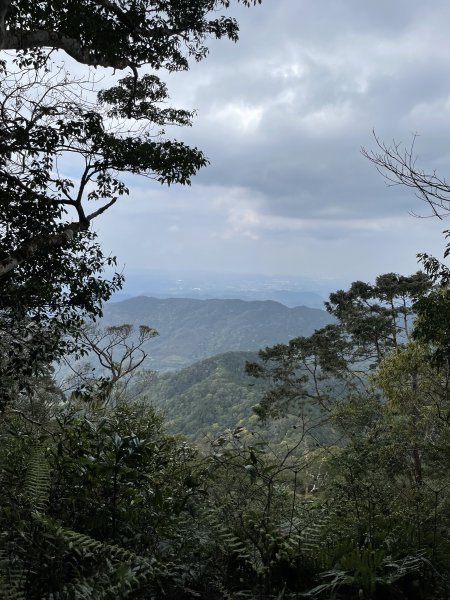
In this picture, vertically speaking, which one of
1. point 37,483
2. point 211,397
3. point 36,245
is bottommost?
point 211,397

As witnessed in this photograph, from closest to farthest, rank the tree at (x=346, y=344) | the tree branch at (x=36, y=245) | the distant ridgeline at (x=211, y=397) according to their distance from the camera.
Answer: the tree branch at (x=36, y=245), the tree at (x=346, y=344), the distant ridgeline at (x=211, y=397)

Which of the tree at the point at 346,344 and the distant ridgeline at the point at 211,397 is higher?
the tree at the point at 346,344

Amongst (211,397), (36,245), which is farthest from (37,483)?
(211,397)

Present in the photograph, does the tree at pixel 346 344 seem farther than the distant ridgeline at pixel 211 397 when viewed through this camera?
No

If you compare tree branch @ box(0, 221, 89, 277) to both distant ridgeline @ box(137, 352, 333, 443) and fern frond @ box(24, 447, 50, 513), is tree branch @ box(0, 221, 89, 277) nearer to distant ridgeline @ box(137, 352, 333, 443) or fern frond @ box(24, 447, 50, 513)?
fern frond @ box(24, 447, 50, 513)

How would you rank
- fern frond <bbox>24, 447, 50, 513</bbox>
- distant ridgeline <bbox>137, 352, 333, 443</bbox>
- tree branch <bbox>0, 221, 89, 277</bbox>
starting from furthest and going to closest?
1. distant ridgeline <bbox>137, 352, 333, 443</bbox>
2. tree branch <bbox>0, 221, 89, 277</bbox>
3. fern frond <bbox>24, 447, 50, 513</bbox>

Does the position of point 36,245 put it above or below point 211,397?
above

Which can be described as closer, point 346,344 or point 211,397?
point 346,344

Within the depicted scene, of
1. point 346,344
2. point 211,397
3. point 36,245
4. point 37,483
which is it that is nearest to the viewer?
point 37,483

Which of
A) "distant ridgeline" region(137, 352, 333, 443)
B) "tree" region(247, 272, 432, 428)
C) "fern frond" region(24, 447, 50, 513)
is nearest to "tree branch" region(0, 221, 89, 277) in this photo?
"fern frond" region(24, 447, 50, 513)

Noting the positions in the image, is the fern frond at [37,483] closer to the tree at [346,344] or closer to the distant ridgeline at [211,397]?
the tree at [346,344]

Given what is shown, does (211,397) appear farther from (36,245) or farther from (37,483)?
(37,483)

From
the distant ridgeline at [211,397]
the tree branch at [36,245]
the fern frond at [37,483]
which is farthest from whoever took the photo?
the distant ridgeline at [211,397]

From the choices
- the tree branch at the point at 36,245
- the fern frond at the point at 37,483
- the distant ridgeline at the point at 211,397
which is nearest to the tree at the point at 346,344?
the tree branch at the point at 36,245
